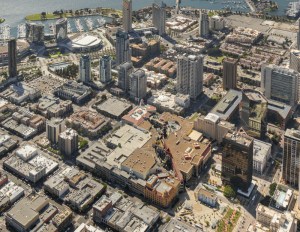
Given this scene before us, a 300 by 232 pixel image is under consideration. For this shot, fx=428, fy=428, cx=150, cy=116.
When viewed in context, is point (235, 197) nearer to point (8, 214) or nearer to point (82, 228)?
point (82, 228)

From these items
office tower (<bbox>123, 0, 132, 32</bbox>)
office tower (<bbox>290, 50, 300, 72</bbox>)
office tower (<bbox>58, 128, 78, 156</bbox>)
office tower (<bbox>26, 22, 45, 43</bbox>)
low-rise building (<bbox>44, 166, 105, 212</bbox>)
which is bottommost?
low-rise building (<bbox>44, 166, 105, 212</bbox>)

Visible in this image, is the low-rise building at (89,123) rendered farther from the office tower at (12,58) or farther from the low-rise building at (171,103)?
the office tower at (12,58)

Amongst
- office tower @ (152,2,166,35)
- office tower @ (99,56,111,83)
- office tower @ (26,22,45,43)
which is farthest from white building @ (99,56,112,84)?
office tower @ (152,2,166,35)

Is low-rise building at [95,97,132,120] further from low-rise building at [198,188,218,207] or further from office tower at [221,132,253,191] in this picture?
office tower at [221,132,253,191]

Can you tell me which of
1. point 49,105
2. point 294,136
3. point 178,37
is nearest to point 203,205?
point 294,136

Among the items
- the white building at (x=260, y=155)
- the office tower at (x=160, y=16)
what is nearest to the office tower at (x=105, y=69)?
the office tower at (x=160, y=16)

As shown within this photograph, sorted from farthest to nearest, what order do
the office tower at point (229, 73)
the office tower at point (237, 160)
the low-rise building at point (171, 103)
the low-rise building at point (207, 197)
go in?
the office tower at point (229, 73) < the low-rise building at point (171, 103) < the low-rise building at point (207, 197) < the office tower at point (237, 160)
